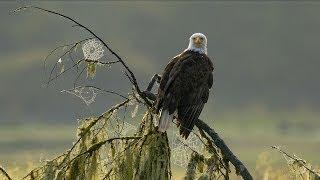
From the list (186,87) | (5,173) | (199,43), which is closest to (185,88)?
(186,87)

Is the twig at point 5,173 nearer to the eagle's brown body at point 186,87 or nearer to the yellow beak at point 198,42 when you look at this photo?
the eagle's brown body at point 186,87

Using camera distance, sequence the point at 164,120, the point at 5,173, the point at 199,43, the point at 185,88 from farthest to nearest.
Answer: the point at 199,43 → the point at 185,88 → the point at 5,173 → the point at 164,120

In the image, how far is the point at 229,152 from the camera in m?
4.42

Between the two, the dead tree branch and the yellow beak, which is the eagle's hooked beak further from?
the dead tree branch

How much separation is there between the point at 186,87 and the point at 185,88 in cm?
3

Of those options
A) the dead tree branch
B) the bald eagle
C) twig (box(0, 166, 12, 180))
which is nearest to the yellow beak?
the bald eagle

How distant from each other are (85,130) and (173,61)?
4.10 feet

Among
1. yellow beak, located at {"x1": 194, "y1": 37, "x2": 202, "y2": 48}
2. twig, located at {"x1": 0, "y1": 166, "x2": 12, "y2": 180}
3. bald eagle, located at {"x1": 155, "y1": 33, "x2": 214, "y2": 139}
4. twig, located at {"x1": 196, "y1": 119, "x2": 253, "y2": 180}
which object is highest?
yellow beak, located at {"x1": 194, "y1": 37, "x2": 202, "y2": 48}

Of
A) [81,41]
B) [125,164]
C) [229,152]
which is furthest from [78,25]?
[229,152]

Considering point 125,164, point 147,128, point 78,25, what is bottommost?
point 125,164

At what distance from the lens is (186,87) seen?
5.24 meters

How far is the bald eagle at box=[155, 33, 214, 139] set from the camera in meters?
4.74

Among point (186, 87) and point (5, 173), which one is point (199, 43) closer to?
point (186, 87)

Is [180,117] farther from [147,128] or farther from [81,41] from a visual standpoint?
[81,41]
